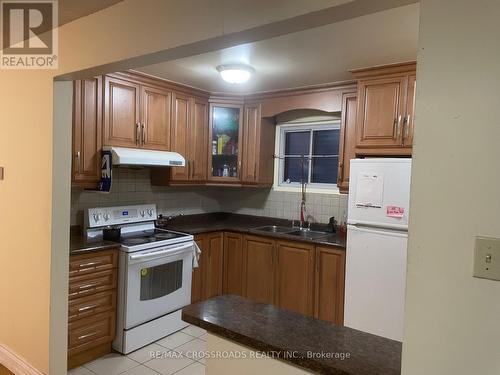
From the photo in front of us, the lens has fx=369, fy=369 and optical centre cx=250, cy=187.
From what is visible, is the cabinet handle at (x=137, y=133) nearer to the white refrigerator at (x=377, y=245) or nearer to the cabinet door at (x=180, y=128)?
the cabinet door at (x=180, y=128)

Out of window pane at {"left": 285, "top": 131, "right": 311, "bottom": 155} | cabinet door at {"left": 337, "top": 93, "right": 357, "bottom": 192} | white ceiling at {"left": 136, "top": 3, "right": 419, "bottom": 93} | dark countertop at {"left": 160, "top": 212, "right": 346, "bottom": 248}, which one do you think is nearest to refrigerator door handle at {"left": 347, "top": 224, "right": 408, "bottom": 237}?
dark countertop at {"left": 160, "top": 212, "right": 346, "bottom": 248}

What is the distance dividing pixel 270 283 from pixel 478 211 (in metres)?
2.78

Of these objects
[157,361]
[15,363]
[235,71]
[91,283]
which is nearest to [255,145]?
[235,71]

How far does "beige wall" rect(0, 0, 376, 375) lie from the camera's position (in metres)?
1.72

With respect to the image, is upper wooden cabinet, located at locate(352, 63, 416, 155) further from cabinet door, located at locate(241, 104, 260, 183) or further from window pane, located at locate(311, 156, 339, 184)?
cabinet door, located at locate(241, 104, 260, 183)

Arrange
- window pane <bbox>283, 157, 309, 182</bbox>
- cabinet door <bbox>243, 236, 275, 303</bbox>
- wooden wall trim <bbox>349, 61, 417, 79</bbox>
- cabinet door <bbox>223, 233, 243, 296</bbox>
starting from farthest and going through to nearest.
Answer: window pane <bbox>283, 157, 309, 182</bbox>, cabinet door <bbox>223, 233, 243, 296</bbox>, cabinet door <bbox>243, 236, 275, 303</bbox>, wooden wall trim <bbox>349, 61, 417, 79</bbox>

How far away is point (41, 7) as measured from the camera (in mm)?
2002

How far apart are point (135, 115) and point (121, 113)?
5.5 inches

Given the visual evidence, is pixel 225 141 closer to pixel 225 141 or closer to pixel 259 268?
pixel 225 141

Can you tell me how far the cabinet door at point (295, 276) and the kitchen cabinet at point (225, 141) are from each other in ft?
3.45

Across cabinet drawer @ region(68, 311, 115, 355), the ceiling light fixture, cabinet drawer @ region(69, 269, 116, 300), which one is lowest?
cabinet drawer @ region(68, 311, 115, 355)

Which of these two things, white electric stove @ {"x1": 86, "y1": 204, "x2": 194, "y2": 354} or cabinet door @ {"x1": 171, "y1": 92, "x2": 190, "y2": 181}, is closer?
white electric stove @ {"x1": 86, "y1": 204, "x2": 194, "y2": 354}

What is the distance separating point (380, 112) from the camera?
294cm

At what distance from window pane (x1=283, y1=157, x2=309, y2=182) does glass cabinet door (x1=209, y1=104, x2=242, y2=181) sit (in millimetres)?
553
